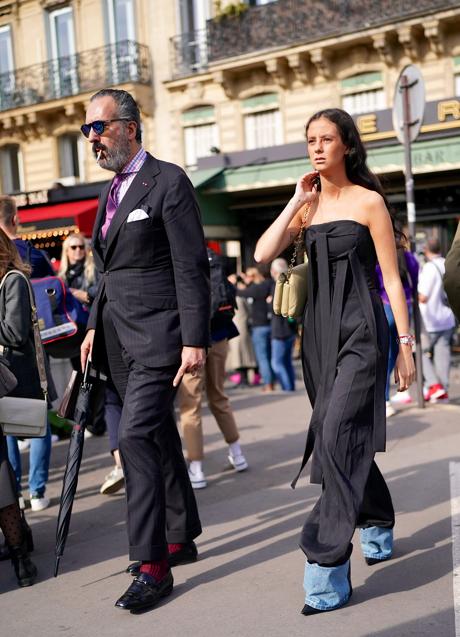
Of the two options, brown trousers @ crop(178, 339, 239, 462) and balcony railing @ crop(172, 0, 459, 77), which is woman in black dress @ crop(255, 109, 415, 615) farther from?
balcony railing @ crop(172, 0, 459, 77)

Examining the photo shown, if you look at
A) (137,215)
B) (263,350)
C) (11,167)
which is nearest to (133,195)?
(137,215)

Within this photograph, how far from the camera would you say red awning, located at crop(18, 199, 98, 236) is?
13.9 m

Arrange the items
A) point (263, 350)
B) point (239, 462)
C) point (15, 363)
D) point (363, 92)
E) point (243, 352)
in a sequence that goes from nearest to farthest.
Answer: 1. point (15, 363)
2. point (239, 462)
3. point (263, 350)
4. point (243, 352)
5. point (363, 92)

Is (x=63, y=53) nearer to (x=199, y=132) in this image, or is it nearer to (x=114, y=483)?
(x=199, y=132)

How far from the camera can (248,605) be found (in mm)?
3453

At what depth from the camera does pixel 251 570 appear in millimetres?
3906

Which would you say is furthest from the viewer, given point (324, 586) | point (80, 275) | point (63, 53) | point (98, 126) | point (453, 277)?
point (63, 53)

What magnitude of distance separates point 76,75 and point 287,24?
6721mm

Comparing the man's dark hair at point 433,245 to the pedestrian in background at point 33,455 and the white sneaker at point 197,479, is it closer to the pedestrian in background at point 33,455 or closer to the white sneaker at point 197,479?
the white sneaker at point 197,479

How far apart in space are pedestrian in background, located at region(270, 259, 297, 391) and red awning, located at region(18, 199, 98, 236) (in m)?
4.59

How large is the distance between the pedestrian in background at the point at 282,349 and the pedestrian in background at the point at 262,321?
0.54m

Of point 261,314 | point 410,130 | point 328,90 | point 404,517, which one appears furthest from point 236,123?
point 404,517

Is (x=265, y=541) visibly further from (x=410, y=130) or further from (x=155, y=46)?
(x=155, y=46)

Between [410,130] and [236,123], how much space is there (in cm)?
1162
